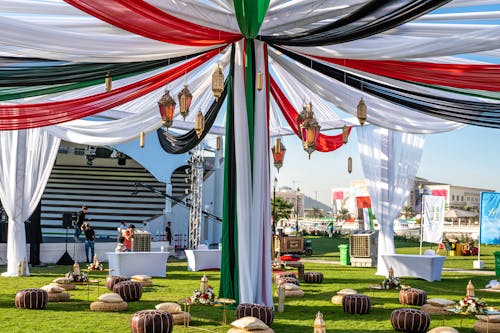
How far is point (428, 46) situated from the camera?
5.86 m

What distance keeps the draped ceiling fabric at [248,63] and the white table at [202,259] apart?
13.9ft

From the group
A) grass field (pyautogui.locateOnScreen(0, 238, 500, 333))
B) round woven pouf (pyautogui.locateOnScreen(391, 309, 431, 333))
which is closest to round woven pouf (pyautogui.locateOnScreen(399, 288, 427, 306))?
grass field (pyautogui.locateOnScreen(0, 238, 500, 333))

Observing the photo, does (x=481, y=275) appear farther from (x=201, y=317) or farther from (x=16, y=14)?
(x=16, y=14)

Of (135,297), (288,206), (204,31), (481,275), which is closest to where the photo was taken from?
(204,31)

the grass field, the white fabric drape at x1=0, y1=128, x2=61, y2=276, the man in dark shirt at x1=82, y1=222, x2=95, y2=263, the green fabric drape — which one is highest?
the green fabric drape

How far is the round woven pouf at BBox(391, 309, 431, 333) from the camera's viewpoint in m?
6.68

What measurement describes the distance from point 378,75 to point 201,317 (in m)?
3.74

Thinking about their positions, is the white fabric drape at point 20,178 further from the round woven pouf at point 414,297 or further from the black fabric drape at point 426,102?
the round woven pouf at point 414,297

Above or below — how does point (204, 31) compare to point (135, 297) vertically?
above

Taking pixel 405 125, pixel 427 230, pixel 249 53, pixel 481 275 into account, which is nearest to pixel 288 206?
pixel 427 230

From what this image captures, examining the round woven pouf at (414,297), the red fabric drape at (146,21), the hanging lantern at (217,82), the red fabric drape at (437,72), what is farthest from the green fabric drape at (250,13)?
the round woven pouf at (414,297)

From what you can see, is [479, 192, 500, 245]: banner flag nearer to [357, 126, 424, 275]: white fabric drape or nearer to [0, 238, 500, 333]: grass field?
[0, 238, 500, 333]: grass field

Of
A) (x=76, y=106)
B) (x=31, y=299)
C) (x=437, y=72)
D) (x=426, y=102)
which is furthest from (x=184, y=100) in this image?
(x=426, y=102)

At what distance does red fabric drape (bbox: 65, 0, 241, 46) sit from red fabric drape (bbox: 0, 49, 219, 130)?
167cm
